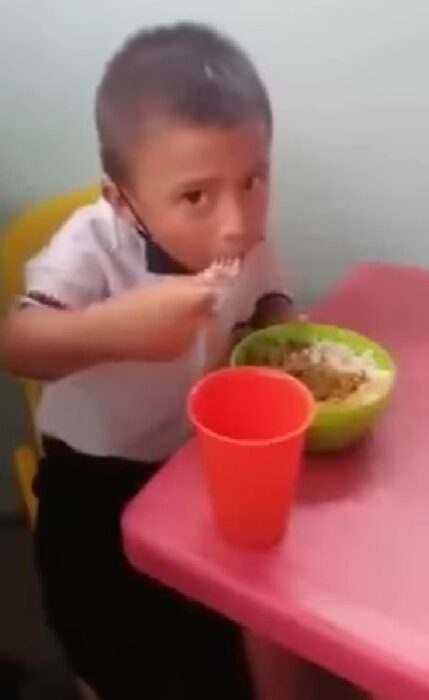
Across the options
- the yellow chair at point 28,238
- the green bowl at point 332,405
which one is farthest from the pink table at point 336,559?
the yellow chair at point 28,238

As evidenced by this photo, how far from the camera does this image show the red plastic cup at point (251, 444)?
0.78m

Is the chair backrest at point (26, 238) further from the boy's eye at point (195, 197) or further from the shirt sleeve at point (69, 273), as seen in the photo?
the boy's eye at point (195, 197)

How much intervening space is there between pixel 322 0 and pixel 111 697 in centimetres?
72

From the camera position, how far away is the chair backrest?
1228mm

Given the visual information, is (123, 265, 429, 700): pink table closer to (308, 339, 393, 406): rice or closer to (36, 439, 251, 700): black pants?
(308, 339, 393, 406): rice

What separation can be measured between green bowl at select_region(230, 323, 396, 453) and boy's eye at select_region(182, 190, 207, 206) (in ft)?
0.46

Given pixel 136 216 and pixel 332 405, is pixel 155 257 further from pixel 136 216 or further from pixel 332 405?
pixel 332 405

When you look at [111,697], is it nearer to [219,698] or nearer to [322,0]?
[219,698]

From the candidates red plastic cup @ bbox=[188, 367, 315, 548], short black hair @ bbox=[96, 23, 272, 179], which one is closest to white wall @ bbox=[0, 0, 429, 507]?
short black hair @ bbox=[96, 23, 272, 179]

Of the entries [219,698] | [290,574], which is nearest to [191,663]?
[219,698]

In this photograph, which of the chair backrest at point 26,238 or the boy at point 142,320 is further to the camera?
the chair backrest at point 26,238

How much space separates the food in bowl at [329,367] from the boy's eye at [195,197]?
15cm

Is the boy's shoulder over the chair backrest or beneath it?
over

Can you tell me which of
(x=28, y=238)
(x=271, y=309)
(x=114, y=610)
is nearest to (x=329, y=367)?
(x=271, y=309)
